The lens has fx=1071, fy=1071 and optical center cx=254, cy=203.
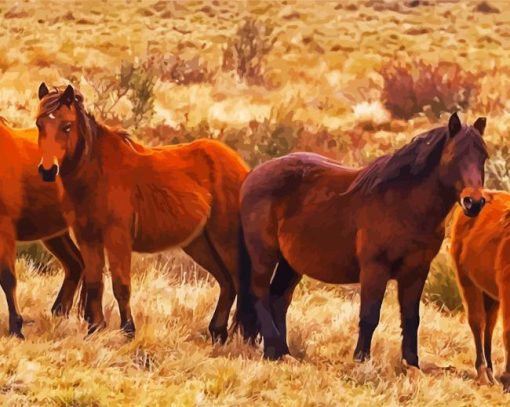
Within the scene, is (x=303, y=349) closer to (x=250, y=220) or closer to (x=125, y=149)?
(x=250, y=220)

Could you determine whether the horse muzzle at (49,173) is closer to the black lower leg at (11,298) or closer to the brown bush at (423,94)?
the black lower leg at (11,298)

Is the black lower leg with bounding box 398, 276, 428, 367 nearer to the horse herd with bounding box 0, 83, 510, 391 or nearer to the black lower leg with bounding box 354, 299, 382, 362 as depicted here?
the horse herd with bounding box 0, 83, 510, 391

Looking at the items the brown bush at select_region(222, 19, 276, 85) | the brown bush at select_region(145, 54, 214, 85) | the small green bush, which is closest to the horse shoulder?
the small green bush

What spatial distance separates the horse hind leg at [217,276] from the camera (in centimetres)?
776

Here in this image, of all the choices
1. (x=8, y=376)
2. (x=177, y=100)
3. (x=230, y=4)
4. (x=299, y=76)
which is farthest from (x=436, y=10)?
(x=8, y=376)

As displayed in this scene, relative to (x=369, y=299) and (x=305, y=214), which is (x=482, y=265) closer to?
(x=369, y=299)

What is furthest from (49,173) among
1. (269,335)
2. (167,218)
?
(269,335)

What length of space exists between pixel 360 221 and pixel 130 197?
1592mm

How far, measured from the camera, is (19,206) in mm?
7406

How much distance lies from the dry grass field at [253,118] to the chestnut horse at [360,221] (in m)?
0.38

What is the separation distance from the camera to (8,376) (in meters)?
6.38

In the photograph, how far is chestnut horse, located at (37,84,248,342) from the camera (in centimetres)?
702

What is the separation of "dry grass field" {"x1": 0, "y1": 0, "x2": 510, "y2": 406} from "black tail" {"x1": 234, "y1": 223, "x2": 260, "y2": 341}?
7.1 inches

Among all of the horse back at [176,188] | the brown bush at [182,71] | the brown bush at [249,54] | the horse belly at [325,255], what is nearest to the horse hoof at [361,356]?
the horse belly at [325,255]
